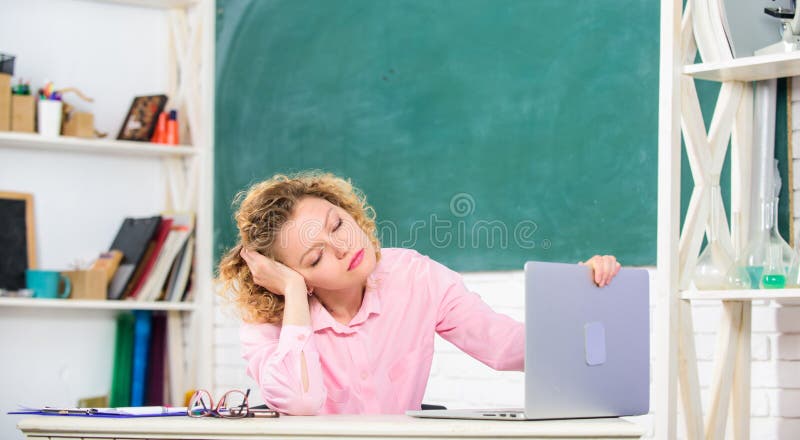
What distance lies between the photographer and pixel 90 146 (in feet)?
13.4

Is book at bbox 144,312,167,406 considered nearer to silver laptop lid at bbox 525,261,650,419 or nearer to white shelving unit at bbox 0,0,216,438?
white shelving unit at bbox 0,0,216,438

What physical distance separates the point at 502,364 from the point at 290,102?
6.57ft

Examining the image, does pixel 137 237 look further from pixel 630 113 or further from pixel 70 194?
pixel 630 113

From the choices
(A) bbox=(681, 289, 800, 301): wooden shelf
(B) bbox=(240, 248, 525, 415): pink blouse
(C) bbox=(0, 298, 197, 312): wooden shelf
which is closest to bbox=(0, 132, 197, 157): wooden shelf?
(C) bbox=(0, 298, 197, 312): wooden shelf

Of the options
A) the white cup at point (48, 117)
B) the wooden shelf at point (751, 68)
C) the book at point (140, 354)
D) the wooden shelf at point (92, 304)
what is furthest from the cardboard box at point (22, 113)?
the wooden shelf at point (751, 68)

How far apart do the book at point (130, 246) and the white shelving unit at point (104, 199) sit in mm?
95

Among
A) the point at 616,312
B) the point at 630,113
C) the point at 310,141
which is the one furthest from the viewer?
the point at 310,141

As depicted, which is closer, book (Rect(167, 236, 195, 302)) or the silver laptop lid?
the silver laptop lid

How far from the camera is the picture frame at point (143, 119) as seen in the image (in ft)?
13.8

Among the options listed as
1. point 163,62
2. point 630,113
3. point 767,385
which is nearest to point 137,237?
point 163,62

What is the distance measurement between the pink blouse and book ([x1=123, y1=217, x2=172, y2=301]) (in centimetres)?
202

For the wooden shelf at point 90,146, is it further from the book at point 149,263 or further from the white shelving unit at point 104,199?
the book at point 149,263

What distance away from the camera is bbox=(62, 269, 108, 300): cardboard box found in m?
3.98

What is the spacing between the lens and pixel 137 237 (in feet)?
13.6
